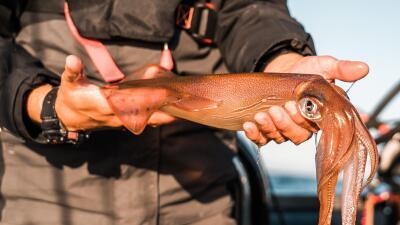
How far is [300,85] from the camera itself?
1756 millimetres

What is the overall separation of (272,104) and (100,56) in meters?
0.63

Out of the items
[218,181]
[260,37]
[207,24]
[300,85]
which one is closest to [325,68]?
[300,85]

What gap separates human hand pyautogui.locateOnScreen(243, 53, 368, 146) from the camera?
5.87ft

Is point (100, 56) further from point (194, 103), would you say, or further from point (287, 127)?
point (287, 127)

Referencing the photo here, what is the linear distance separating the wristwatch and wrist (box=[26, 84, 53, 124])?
3cm

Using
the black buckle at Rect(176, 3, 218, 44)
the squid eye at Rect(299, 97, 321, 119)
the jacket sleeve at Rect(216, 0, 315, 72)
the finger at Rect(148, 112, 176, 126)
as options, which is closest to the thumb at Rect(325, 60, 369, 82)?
the squid eye at Rect(299, 97, 321, 119)

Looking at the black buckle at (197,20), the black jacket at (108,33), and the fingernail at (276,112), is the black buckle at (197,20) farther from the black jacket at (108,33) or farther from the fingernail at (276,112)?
the fingernail at (276,112)

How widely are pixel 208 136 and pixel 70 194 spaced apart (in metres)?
0.51

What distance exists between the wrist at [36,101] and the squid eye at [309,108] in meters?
0.75

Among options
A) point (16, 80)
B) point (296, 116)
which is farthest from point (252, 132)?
point (16, 80)

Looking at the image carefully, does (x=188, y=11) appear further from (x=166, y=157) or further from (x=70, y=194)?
(x=70, y=194)

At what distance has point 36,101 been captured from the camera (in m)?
2.06

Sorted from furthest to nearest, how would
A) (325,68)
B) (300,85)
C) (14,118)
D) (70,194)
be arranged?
(70,194), (14,118), (325,68), (300,85)

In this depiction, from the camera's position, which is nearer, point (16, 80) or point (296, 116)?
point (296, 116)
